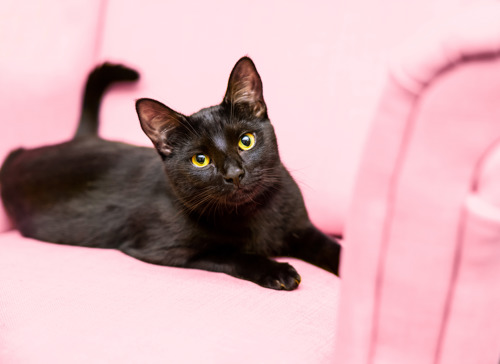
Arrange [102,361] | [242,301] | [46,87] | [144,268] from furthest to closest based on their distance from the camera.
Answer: [46,87] < [144,268] < [242,301] < [102,361]

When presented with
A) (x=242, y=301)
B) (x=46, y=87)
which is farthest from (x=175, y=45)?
(x=242, y=301)

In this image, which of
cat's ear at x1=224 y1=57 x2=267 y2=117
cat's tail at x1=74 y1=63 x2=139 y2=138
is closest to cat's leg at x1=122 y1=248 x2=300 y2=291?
cat's ear at x1=224 y1=57 x2=267 y2=117

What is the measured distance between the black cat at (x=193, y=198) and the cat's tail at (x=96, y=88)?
20cm

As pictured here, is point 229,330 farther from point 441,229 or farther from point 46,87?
point 46,87

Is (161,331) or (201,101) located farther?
(201,101)

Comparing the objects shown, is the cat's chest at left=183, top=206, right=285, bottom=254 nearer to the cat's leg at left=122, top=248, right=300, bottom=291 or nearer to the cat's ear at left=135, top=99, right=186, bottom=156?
the cat's leg at left=122, top=248, right=300, bottom=291

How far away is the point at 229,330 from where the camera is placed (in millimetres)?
805

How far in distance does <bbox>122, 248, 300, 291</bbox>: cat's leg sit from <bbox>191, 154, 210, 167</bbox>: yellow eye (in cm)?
22

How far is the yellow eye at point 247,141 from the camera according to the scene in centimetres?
116

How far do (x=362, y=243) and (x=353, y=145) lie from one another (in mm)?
753

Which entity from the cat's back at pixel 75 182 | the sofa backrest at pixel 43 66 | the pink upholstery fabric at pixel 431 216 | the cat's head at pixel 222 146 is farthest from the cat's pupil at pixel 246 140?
the sofa backrest at pixel 43 66

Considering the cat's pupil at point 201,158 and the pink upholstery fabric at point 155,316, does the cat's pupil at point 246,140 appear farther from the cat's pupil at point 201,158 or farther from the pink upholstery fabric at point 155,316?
the pink upholstery fabric at point 155,316

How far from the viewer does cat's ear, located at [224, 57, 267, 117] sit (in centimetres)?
114

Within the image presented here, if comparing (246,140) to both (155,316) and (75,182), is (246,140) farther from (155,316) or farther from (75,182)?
(75,182)
